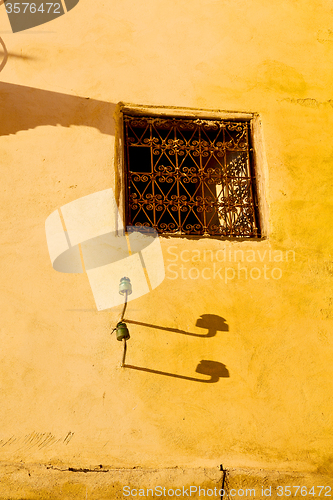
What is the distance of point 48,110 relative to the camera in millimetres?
4129

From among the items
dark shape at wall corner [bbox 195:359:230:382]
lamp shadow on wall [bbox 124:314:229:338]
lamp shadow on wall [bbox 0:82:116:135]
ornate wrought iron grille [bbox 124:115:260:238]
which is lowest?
dark shape at wall corner [bbox 195:359:230:382]

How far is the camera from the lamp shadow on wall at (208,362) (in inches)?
138

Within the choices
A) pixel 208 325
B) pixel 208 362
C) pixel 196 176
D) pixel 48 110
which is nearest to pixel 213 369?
pixel 208 362

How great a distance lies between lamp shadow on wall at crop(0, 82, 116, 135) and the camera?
13.3 feet

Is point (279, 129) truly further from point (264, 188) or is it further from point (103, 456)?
point (103, 456)

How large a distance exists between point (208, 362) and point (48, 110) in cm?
255

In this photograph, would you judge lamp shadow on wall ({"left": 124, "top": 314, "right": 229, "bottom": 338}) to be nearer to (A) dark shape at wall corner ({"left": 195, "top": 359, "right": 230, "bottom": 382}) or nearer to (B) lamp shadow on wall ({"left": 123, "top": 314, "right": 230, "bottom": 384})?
(B) lamp shadow on wall ({"left": 123, "top": 314, "right": 230, "bottom": 384})

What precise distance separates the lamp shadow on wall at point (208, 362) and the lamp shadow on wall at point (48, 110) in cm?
180

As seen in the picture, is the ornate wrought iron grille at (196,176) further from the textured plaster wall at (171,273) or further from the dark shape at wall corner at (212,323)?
the dark shape at wall corner at (212,323)

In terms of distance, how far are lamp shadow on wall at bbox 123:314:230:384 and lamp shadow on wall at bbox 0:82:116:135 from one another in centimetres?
180

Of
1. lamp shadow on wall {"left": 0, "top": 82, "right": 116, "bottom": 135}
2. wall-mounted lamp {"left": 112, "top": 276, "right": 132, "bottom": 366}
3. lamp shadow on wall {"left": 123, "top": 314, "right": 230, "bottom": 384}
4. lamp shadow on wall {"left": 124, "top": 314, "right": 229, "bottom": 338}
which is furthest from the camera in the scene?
lamp shadow on wall {"left": 0, "top": 82, "right": 116, "bottom": 135}

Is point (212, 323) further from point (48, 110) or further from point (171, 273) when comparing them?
point (48, 110)

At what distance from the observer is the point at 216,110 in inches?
172

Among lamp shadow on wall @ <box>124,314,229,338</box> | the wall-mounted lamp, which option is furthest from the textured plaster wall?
the wall-mounted lamp
